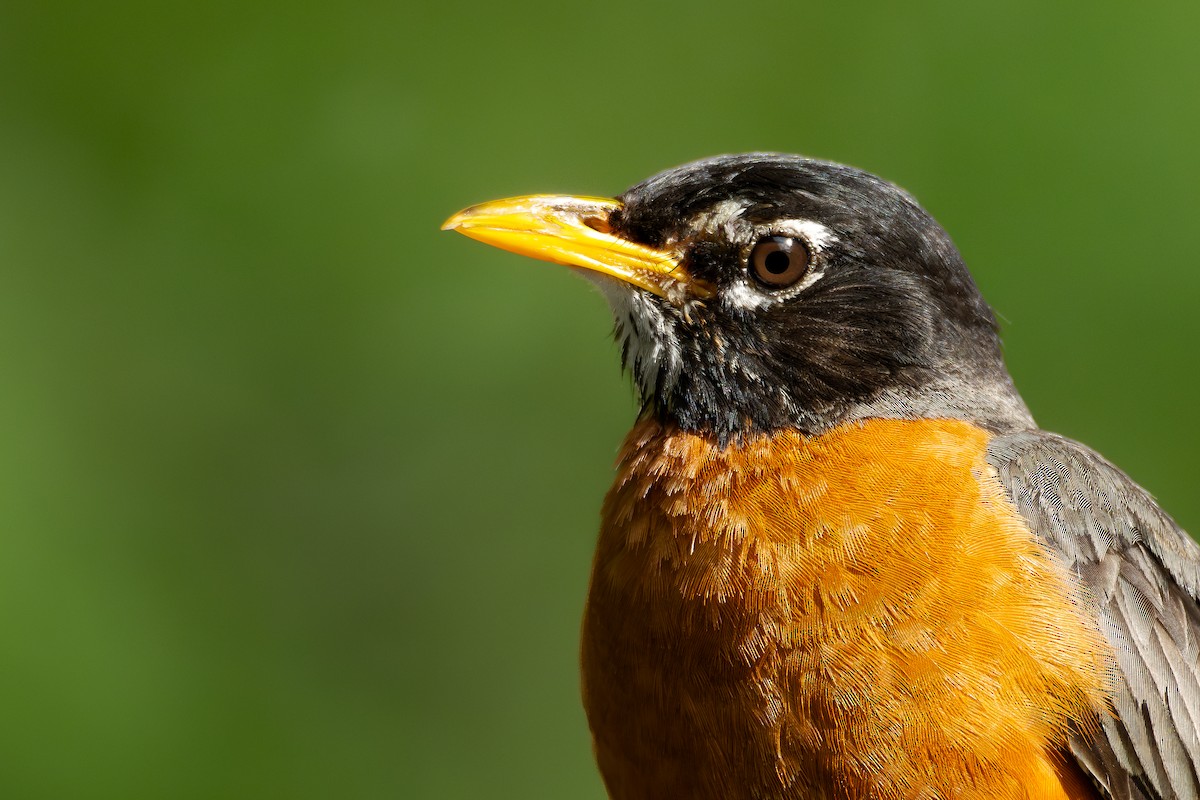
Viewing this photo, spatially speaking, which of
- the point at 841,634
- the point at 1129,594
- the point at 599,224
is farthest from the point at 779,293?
the point at 1129,594

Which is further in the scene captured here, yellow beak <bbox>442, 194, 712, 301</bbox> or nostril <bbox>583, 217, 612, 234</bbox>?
nostril <bbox>583, 217, 612, 234</bbox>

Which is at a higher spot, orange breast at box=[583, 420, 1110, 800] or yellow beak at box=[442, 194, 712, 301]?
yellow beak at box=[442, 194, 712, 301]

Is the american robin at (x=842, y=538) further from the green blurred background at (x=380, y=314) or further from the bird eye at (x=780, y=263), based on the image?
the green blurred background at (x=380, y=314)

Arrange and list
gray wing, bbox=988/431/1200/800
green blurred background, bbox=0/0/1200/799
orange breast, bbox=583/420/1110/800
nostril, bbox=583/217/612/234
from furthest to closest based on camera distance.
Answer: green blurred background, bbox=0/0/1200/799
nostril, bbox=583/217/612/234
gray wing, bbox=988/431/1200/800
orange breast, bbox=583/420/1110/800

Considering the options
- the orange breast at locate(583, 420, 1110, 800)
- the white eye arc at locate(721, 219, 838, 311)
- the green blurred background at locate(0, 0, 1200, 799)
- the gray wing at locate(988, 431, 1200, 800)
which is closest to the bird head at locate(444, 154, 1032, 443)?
the white eye arc at locate(721, 219, 838, 311)

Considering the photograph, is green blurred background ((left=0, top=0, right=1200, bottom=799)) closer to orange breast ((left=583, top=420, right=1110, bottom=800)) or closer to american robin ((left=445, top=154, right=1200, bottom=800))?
american robin ((left=445, top=154, right=1200, bottom=800))

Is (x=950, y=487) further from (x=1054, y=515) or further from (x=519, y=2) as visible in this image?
(x=519, y=2)
